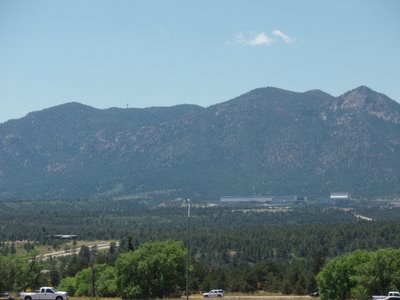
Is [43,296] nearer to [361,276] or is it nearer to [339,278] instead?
[361,276]

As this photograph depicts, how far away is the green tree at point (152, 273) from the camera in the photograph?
438 ft

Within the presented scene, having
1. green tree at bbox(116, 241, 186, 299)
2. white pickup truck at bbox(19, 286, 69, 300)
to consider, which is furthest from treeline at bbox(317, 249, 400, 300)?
white pickup truck at bbox(19, 286, 69, 300)

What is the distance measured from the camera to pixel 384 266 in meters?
130

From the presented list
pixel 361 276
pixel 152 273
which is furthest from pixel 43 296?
pixel 361 276

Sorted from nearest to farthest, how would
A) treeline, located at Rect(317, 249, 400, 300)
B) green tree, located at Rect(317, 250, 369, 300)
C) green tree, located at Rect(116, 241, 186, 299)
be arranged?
treeline, located at Rect(317, 249, 400, 300)
green tree, located at Rect(116, 241, 186, 299)
green tree, located at Rect(317, 250, 369, 300)

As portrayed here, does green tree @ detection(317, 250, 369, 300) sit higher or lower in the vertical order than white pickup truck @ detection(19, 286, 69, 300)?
lower

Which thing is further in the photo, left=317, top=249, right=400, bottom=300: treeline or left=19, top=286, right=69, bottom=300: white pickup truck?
left=317, top=249, right=400, bottom=300: treeline

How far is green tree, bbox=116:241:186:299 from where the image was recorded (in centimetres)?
13362

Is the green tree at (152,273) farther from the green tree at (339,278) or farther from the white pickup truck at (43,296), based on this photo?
the white pickup truck at (43,296)

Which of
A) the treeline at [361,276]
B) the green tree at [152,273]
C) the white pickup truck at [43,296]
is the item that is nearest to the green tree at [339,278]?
the treeline at [361,276]

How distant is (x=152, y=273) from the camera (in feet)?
445

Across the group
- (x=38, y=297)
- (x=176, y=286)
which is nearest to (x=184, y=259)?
(x=176, y=286)

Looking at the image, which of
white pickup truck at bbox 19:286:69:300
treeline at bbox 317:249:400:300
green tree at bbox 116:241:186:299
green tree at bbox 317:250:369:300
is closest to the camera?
white pickup truck at bbox 19:286:69:300

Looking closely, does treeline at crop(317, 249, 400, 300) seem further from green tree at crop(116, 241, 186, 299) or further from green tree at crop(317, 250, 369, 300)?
green tree at crop(116, 241, 186, 299)
